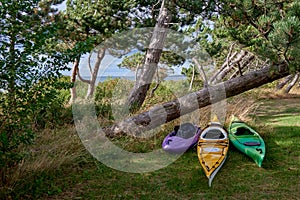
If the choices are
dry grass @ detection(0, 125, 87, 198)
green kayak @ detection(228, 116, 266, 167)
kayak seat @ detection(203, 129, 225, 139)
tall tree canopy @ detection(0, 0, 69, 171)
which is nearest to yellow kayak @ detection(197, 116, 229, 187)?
kayak seat @ detection(203, 129, 225, 139)

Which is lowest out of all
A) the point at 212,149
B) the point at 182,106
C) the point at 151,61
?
the point at 212,149

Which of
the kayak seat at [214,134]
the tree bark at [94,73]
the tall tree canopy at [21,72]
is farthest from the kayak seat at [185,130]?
the tall tree canopy at [21,72]

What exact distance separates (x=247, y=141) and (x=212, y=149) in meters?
0.67

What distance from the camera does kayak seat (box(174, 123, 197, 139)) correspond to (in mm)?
4359

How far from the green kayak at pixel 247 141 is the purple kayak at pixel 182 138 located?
524 mm

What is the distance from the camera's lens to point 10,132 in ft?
7.05

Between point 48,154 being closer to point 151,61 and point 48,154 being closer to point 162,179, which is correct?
point 162,179

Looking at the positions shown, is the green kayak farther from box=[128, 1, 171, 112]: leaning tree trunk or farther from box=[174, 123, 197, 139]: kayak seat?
box=[128, 1, 171, 112]: leaning tree trunk

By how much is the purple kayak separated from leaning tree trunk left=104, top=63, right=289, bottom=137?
31cm

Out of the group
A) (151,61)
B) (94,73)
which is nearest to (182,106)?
(151,61)

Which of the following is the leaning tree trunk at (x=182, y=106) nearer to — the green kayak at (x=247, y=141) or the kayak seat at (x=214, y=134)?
the green kayak at (x=247, y=141)

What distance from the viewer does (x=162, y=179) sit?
10.4 feet

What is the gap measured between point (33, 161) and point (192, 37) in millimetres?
4887

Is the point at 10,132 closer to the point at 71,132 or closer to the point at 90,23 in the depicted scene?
the point at 71,132
